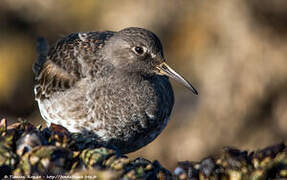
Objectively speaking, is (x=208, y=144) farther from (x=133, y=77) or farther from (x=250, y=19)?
(x=133, y=77)

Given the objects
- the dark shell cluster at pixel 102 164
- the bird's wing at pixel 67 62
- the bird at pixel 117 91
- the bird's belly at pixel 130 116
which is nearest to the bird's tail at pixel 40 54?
the bird's wing at pixel 67 62

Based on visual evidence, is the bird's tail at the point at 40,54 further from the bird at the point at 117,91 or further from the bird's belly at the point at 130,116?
the bird's belly at the point at 130,116

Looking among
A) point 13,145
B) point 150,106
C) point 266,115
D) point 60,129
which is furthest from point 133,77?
point 266,115

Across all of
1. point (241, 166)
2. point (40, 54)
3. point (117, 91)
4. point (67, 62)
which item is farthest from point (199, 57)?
point (241, 166)

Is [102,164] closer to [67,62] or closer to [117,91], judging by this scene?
[117,91]

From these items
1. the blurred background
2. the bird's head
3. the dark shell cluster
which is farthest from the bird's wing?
the blurred background

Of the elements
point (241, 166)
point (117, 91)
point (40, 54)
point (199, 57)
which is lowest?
point (241, 166)
